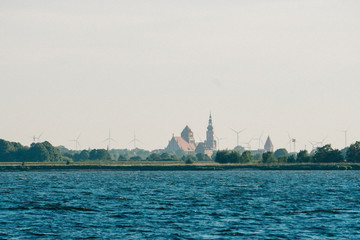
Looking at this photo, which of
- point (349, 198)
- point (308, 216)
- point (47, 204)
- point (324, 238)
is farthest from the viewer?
point (349, 198)

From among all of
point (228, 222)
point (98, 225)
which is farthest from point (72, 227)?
point (228, 222)

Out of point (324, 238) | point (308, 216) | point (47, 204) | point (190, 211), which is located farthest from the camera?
point (47, 204)

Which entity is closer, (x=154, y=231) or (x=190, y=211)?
(x=154, y=231)

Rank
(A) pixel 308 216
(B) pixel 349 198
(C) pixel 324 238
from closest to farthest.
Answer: (C) pixel 324 238 < (A) pixel 308 216 < (B) pixel 349 198

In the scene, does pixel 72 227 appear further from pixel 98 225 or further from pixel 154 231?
pixel 154 231

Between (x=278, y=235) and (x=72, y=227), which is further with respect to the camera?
(x=72, y=227)

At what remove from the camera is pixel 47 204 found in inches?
2948

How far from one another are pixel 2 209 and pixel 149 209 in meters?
18.1

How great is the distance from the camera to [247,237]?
155ft

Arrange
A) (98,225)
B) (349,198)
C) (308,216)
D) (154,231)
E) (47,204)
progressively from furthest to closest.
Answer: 1. (349,198)
2. (47,204)
3. (308,216)
4. (98,225)
5. (154,231)

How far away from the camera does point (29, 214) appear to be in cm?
6384

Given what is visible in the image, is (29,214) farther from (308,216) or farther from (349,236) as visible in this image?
(349,236)

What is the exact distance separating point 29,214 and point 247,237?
2819 centimetres

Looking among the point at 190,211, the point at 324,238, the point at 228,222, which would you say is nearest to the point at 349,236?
the point at 324,238
